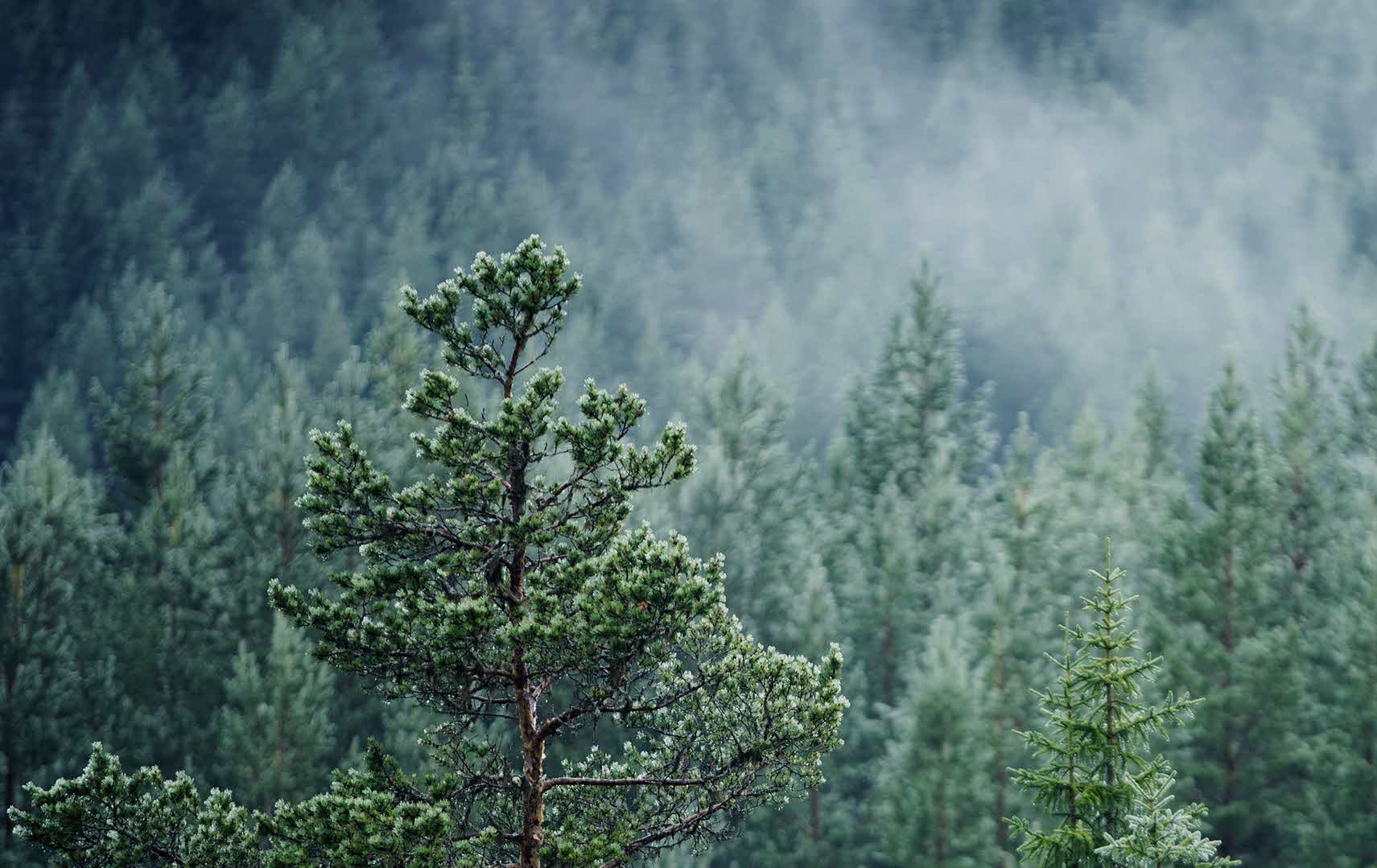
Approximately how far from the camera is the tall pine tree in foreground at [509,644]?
25.1 ft

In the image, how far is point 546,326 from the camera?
27.9ft

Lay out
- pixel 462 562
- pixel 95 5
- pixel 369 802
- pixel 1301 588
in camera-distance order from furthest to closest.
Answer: pixel 95 5, pixel 1301 588, pixel 462 562, pixel 369 802

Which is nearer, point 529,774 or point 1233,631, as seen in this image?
point 529,774

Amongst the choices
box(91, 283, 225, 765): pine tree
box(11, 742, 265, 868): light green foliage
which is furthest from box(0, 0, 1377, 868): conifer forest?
box(91, 283, 225, 765): pine tree

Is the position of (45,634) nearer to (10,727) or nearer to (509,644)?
(10,727)

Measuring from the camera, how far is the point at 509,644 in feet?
25.3

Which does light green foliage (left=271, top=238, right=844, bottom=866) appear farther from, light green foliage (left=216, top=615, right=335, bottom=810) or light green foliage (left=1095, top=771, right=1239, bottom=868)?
light green foliage (left=216, top=615, right=335, bottom=810)

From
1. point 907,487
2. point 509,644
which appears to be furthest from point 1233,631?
point 509,644

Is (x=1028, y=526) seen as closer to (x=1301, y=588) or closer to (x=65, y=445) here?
(x=1301, y=588)

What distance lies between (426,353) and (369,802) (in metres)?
31.3

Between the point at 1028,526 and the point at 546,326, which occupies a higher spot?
the point at 1028,526

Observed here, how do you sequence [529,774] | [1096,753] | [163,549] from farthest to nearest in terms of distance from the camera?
[163,549], [1096,753], [529,774]

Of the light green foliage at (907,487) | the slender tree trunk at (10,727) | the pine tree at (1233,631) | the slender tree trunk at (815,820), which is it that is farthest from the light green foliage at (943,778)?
the slender tree trunk at (10,727)

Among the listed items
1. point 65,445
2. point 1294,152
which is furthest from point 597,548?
point 1294,152
